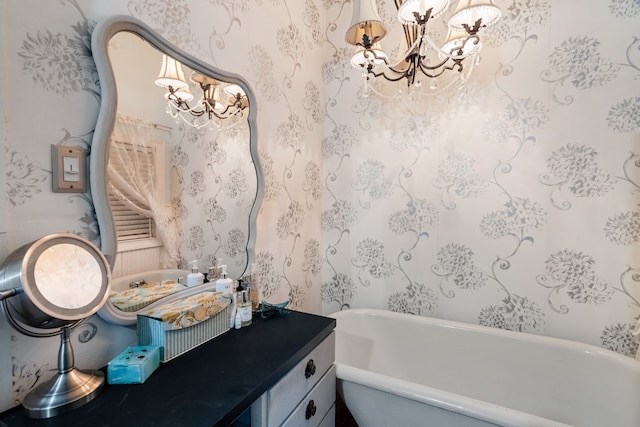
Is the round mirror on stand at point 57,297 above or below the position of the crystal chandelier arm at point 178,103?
below

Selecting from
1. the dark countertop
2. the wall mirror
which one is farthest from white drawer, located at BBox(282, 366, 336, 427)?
the wall mirror

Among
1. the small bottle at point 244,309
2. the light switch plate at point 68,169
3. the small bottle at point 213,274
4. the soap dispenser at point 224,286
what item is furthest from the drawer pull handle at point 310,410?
the light switch plate at point 68,169

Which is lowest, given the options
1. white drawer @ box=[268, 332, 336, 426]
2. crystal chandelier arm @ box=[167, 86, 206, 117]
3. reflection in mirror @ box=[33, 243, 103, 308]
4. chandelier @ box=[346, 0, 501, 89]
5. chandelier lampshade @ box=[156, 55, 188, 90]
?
white drawer @ box=[268, 332, 336, 426]

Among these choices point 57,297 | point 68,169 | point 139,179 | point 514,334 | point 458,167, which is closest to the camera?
point 57,297

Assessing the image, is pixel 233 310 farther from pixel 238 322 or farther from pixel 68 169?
pixel 68 169

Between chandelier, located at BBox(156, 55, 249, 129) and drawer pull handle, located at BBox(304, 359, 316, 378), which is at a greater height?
chandelier, located at BBox(156, 55, 249, 129)

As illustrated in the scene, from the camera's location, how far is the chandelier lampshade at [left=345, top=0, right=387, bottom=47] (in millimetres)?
1137

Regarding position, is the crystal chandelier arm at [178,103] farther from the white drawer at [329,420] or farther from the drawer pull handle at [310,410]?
the white drawer at [329,420]

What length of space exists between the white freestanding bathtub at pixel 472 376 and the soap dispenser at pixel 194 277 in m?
0.66

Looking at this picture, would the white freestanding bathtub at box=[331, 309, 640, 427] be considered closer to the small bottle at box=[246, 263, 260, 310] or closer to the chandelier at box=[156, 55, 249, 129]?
the small bottle at box=[246, 263, 260, 310]

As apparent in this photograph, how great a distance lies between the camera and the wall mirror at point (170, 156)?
76 centimetres

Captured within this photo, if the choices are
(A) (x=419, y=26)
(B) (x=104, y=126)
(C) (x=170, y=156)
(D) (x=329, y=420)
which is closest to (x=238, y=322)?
(D) (x=329, y=420)

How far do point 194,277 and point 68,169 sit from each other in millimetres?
518

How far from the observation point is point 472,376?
4.88 feet
